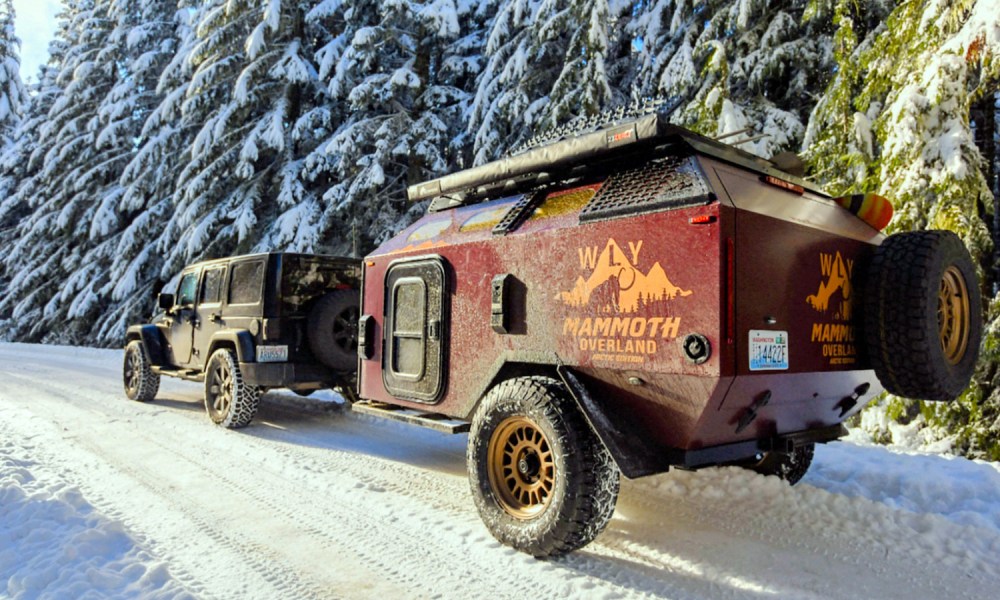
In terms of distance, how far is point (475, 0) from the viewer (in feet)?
50.8

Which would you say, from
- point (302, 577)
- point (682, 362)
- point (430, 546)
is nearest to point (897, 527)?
point (682, 362)

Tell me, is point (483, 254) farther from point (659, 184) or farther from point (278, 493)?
point (278, 493)

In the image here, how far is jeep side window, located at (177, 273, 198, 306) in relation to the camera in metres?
8.35

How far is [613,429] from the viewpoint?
3.27m

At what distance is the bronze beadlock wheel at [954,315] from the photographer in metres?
3.62

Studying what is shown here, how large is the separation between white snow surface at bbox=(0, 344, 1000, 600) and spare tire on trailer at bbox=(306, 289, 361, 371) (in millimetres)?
1153

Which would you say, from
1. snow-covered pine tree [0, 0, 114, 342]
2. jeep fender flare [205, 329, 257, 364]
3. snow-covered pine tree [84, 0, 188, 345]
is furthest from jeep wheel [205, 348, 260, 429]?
snow-covered pine tree [0, 0, 114, 342]

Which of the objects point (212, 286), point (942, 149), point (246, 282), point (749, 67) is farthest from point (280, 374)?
point (749, 67)

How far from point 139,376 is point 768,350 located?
9.07 meters

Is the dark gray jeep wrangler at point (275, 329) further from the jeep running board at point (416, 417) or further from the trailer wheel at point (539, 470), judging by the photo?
the trailer wheel at point (539, 470)

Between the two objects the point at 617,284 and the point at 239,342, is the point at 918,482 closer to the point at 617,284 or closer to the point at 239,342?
the point at 617,284

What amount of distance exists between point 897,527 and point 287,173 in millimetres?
15257

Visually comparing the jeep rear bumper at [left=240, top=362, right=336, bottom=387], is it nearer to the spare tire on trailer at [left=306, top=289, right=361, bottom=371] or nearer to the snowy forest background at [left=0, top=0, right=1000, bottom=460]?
the spare tire on trailer at [left=306, top=289, right=361, bottom=371]

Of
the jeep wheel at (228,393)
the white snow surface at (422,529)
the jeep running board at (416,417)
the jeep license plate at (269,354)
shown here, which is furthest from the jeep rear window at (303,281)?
the jeep running board at (416,417)
